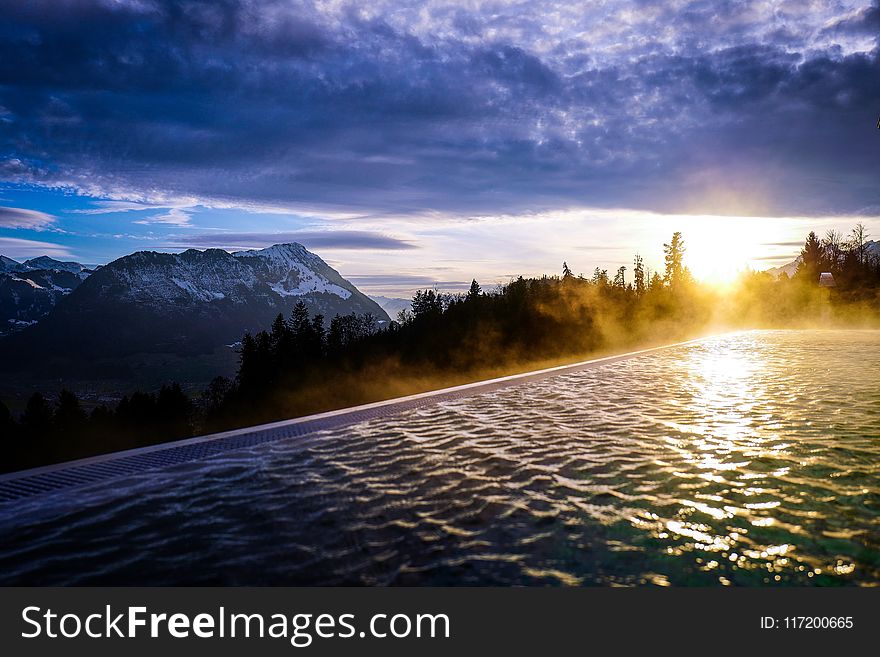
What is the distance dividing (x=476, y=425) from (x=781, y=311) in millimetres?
37536

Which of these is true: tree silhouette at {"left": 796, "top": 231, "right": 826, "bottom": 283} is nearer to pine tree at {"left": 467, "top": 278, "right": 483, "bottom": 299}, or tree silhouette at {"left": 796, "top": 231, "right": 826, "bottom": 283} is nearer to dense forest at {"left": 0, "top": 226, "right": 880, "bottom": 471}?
dense forest at {"left": 0, "top": 226, "right": 880, "bottom": 471}

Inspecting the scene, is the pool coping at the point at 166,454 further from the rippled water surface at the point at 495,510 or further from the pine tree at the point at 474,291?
the pine tree at the point at 474,291

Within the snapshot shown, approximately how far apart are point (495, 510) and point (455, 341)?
28.3 m

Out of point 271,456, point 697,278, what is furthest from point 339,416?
point 697,278

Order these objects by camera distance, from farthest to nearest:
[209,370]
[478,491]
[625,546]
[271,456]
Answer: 1. [209,370]
2. [271,456]
3. [478,491]
4. [625,546]

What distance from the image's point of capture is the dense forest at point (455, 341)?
27625 mm

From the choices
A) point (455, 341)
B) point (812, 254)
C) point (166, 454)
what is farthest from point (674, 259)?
point (166, 454)

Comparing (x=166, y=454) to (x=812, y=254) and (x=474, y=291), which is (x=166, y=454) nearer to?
(x=474, y=291)

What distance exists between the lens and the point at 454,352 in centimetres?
3097

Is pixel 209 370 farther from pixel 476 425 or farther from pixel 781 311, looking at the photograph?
pixel 476 425

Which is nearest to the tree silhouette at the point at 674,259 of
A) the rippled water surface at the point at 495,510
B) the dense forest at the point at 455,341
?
the dense forest at the point at 455,341

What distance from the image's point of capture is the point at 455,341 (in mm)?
31641

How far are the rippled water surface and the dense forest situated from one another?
19.1 meters

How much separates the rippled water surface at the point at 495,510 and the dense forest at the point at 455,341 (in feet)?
62.6
